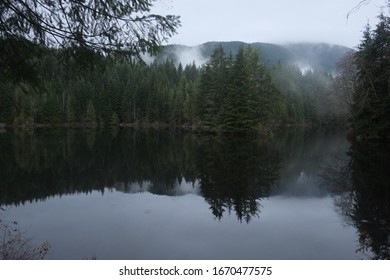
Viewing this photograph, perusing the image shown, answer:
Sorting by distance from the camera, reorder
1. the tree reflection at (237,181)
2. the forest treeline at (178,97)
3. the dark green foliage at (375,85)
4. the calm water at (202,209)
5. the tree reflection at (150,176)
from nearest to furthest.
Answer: the forest treeline at (178,97), the calm water at (202,209), the tree reflection at (237,181), the tree reflection at (150,176), the dark green foliage at (375,85)

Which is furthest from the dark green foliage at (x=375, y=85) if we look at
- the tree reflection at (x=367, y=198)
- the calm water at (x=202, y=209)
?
the calm water at (x=202, y=209)

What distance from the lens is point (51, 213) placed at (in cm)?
1107

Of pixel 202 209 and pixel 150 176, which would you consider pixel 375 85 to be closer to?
pixel 150 176

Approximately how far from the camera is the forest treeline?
734cm

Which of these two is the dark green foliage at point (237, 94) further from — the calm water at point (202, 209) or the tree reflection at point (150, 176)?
the calm water at point (202, 209)

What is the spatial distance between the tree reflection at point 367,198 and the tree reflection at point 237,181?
2751 mm

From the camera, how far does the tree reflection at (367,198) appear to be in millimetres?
8102

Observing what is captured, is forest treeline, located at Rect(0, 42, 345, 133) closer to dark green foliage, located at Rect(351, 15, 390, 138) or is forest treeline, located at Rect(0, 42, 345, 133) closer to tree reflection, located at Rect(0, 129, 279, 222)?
tree reflection, located at Rect(0, 129, 279, 222)

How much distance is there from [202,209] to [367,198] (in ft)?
18.7

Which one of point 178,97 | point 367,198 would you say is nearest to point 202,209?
point 367,198

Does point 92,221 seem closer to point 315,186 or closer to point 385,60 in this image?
point 315,186

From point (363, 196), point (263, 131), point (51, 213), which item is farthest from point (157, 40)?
point (263, 131)

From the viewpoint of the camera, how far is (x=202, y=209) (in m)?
11.4
